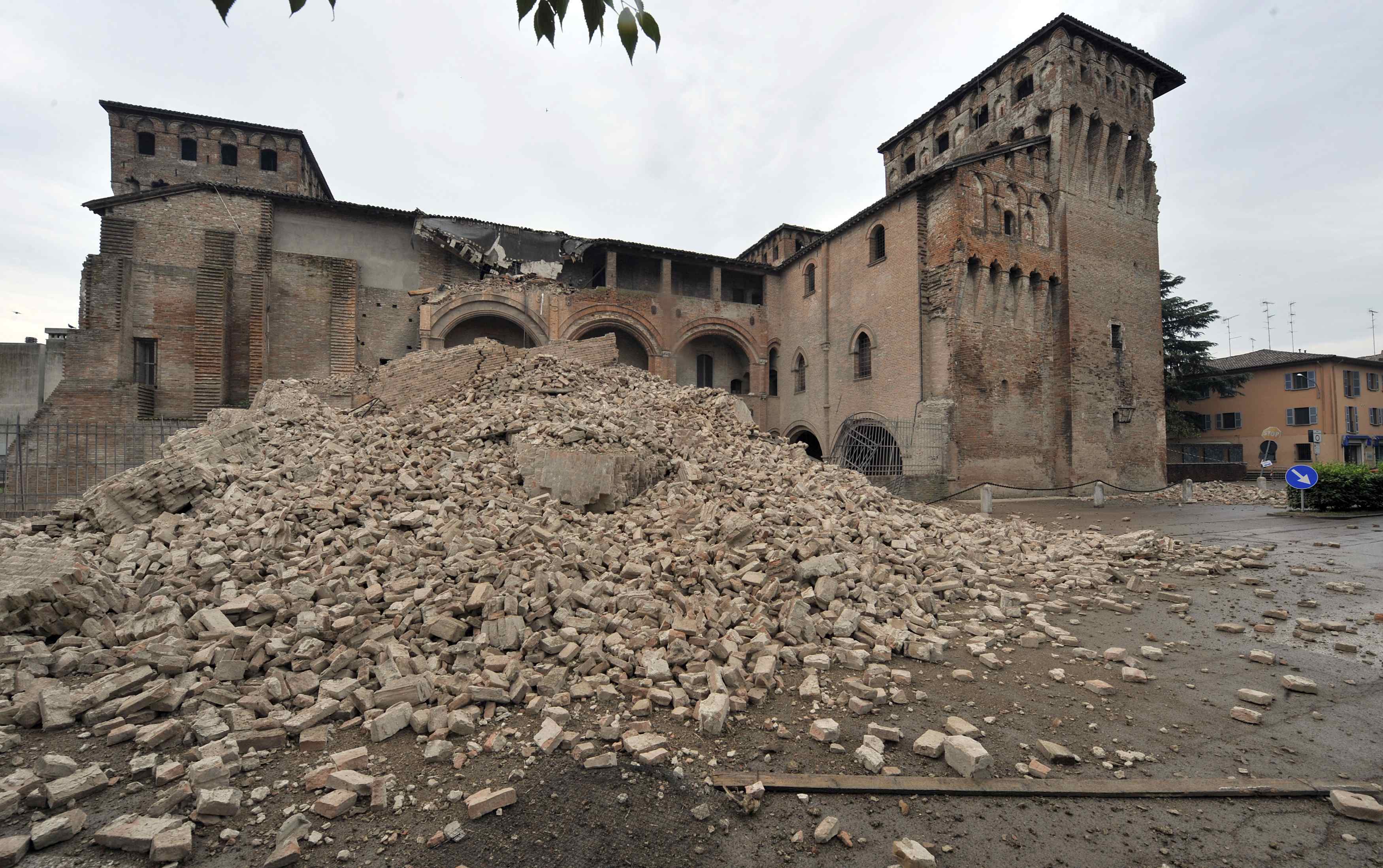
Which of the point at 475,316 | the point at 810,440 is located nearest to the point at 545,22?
the point at 475,316

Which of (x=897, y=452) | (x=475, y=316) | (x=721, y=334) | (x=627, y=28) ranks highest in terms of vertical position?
(x=721, y=334)

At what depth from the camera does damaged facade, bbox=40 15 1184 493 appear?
670 inches

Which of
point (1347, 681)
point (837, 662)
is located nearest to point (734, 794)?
point (837, 662)

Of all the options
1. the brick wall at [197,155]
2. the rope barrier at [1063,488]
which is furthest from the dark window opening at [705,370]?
the brick wall at [197,155]

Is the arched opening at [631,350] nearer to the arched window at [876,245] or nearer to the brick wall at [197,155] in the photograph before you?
the arched window at [876,245]

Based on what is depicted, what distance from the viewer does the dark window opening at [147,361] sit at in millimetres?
16766

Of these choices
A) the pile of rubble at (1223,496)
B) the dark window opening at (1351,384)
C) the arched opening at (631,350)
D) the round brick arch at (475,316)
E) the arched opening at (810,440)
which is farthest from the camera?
the dark window opening at (1351,384)

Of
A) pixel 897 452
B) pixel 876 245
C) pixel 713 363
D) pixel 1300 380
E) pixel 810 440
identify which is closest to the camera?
pixel 897 452

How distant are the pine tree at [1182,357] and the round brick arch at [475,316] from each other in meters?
29.1

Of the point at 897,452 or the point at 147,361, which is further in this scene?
the point at 897,452

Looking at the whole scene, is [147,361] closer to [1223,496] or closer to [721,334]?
[721,334]

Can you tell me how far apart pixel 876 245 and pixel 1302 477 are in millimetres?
12558

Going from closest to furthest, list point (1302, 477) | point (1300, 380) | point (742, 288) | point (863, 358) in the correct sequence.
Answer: point (1302, 477) → point (863, 358) → point (742, 288) → point (1300, 380)

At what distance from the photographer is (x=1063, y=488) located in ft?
63.0
